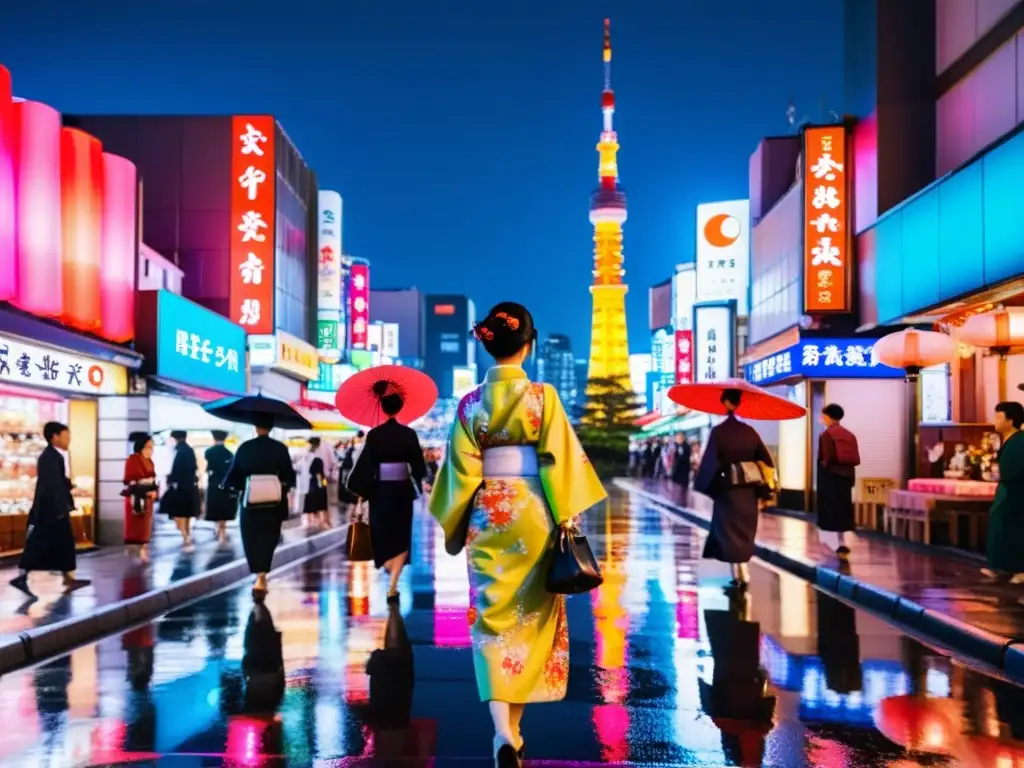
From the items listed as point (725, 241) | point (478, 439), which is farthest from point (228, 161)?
point (478, 439)

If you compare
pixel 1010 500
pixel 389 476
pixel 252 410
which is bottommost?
pixel 1010 500

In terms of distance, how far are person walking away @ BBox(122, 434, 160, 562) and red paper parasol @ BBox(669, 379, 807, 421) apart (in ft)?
23.7

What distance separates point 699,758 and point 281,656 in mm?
3717

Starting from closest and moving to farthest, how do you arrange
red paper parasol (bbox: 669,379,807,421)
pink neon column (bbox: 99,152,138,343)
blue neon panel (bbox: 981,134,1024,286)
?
red paper parasol (bbox: 669,379,807,421) < blue neon panel (bbox: 981,134,1024,286) < pink neon column (bbox: 99,152,138,343)

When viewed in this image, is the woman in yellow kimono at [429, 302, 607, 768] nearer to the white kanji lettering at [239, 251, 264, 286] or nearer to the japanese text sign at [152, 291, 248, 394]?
the japanese text sign at [152, 291, 248, 394]

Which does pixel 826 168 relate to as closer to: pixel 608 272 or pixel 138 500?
pixel 138 500

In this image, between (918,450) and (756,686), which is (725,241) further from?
(756,686)

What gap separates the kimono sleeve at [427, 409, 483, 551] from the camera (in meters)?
5.58

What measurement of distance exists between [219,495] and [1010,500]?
11612 mm

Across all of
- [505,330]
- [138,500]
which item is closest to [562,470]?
[505,330]

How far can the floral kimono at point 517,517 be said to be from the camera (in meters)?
5.46

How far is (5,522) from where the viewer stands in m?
15.2

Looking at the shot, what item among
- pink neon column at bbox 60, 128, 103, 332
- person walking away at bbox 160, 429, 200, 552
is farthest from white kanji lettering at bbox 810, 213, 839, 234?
pink neon column at bbox 60, 128, 103, 332

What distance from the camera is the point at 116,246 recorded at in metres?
16.9
